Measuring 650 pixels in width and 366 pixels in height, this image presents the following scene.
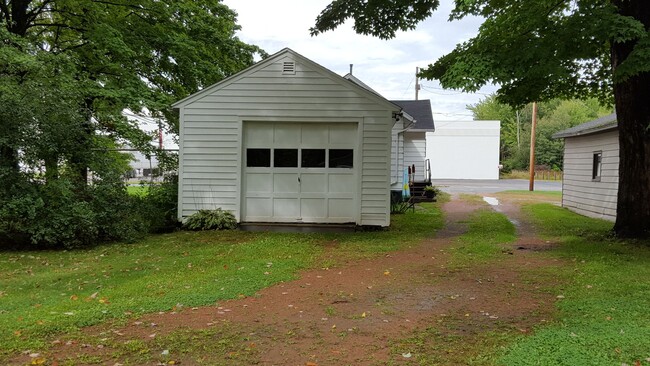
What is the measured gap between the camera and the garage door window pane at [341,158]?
10.8 metres

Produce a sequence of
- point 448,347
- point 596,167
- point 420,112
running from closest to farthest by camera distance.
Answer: point 448,347, point 596,167, point 420,112

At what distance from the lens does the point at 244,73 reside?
35.2 feet

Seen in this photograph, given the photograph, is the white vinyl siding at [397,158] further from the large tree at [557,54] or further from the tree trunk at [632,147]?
the tree trunk at [632,147]

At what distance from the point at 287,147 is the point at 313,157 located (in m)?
0.68

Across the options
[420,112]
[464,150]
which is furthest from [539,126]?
[420,112]

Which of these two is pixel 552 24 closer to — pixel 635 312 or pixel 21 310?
pixel 635 312

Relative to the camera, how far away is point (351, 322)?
15.0ft

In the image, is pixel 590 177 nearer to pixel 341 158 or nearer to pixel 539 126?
pixel 341 158

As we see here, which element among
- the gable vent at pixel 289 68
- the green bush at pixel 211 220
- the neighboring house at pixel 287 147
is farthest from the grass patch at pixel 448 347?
the gable vent at pixel 289 68

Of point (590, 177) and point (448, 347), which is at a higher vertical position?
point (590, 177)

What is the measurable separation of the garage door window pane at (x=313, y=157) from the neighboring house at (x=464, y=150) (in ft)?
98.2

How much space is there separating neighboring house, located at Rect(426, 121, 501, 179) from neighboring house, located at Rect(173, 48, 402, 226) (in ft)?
97.9

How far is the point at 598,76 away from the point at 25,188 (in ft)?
41.8

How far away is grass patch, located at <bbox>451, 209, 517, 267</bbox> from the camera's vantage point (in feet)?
26.3
